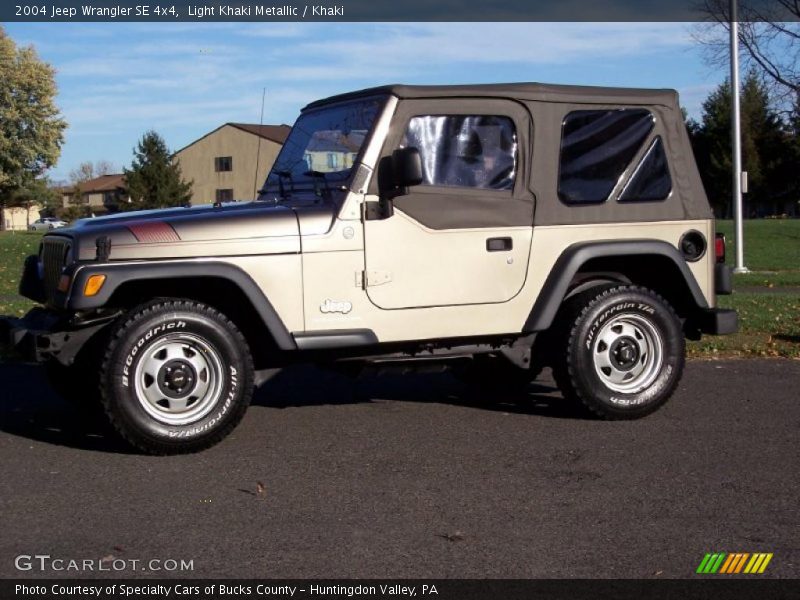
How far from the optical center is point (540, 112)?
6.98 m

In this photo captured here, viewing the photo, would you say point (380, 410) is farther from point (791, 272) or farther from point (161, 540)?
point (791, 272)

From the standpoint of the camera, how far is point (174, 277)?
6.07 metres

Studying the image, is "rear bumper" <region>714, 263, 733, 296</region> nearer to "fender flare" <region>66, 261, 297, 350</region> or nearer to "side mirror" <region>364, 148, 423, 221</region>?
"side mirror" <region>364, 148, 423, 221</region>

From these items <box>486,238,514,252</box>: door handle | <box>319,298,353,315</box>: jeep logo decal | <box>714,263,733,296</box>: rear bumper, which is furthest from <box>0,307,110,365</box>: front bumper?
<box>714,263,733,296</box>: rear bumper

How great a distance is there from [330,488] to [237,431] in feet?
5.02

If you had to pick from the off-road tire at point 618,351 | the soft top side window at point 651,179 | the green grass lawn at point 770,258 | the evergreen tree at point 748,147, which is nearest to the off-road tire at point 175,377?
the off-road tire at point 618,351

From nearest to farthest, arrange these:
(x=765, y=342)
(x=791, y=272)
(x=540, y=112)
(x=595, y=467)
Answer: (x=595, y=467)
(x=540, y=112)
(x=765, y=342)
(x=791, y=272)

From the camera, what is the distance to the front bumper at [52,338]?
19.7 feet

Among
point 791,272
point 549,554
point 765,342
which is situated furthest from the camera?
point 791,272

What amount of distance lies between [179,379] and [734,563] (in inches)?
126

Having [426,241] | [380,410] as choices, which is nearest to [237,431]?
[380,410]

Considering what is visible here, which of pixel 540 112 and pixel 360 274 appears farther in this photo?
pixel 540 112
